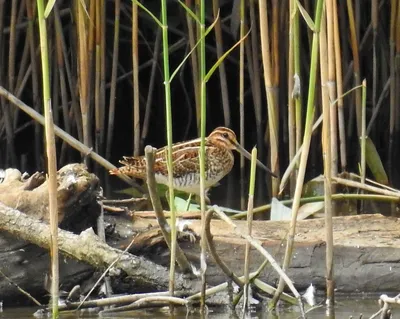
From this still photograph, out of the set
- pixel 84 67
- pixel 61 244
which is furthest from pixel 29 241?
pixel 84 67

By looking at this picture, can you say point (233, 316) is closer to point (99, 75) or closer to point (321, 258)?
point (321, 258)

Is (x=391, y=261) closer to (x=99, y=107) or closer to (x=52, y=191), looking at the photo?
(x=52, y=191)

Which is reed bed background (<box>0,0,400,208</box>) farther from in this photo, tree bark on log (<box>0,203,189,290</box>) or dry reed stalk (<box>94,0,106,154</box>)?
tree bark on log (<box>0,203,189,290</box>)

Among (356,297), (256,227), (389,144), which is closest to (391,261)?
(356,297)

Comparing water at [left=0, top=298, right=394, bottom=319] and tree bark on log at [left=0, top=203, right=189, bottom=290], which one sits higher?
tree bark on log at [left=0, top=203, right=189, bottom=290]

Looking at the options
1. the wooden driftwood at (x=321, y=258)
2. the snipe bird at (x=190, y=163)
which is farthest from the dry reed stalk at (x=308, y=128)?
the snipe bird at (x=190, y=163)

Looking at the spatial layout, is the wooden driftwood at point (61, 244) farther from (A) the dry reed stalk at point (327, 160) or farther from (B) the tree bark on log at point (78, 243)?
(A) the dry reed stalk at point (327, 160)

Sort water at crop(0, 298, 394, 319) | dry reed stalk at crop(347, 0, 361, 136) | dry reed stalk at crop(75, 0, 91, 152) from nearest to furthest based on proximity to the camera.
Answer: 1. water at crop(0, 298, 394, 319)
2. dry reed stalk at crop(75, 0, 91, 152)
3. dry reed stalk at crop(347, 0, 361, 136)

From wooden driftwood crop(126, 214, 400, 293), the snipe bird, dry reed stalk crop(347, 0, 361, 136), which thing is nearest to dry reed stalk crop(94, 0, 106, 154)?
the snipe bird

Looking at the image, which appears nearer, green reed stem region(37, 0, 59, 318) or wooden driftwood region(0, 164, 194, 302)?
A: green reed stem region(37, 0, 59, 318)
